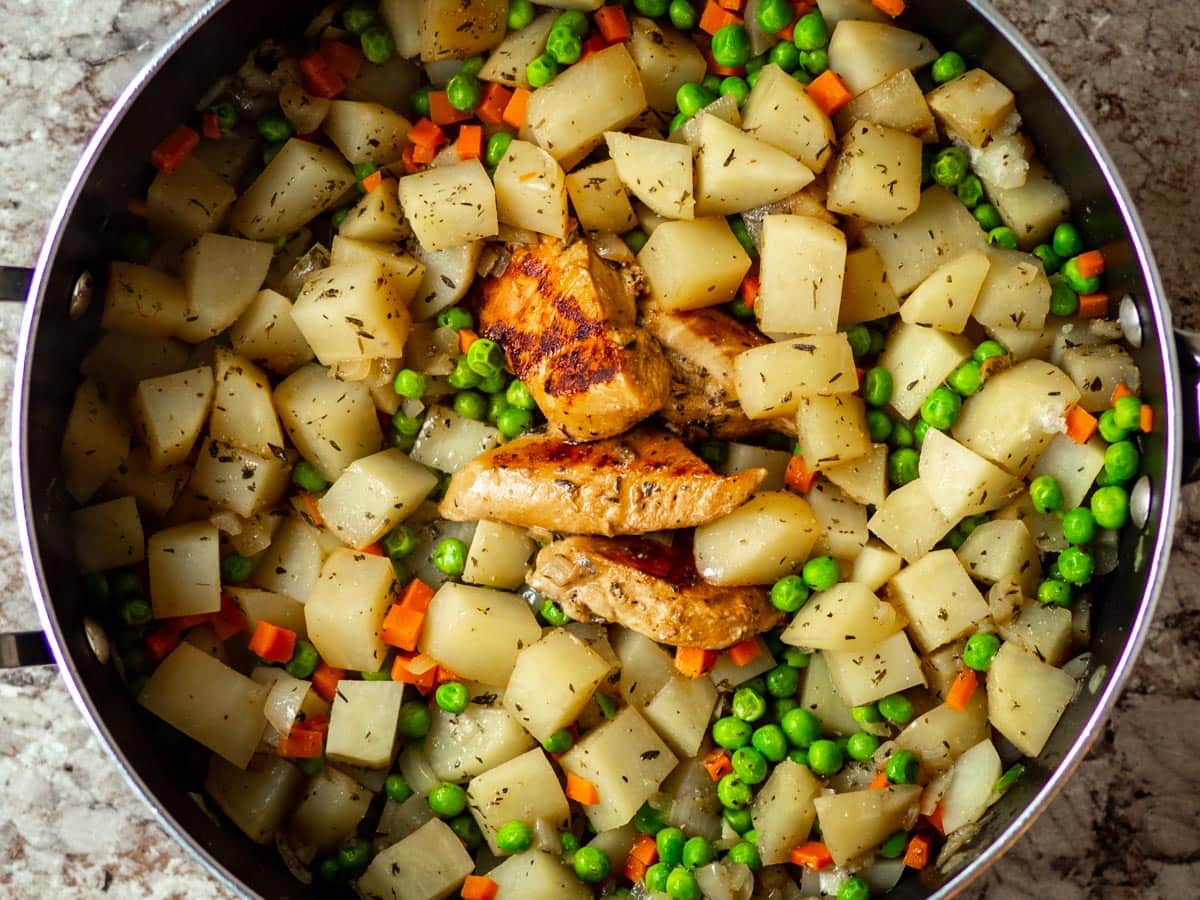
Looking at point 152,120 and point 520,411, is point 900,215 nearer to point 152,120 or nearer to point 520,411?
point 520,411

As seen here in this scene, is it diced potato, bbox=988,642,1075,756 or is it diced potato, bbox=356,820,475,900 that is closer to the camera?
diced potato, bbox=988,642,1075,756

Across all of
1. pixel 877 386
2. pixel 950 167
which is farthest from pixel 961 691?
pixel 950 167

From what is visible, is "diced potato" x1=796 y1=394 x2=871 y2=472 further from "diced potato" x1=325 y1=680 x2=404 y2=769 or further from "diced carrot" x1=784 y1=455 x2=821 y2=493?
"diced potato" x1=325 y1=680 x2=404 y2=769

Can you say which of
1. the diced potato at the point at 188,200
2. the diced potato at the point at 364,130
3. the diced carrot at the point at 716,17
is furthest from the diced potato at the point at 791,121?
the diced potato at the point at 188,200

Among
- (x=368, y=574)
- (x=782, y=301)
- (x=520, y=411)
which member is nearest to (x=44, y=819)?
(x=368, y=574)

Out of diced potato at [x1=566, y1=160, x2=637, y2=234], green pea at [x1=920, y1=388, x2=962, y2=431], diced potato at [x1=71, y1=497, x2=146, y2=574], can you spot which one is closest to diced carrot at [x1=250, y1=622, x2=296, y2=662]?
diced potato at [x1=71, y1=497, x2=146, y2=574]

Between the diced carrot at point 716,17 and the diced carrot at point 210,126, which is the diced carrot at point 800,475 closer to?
the diced carrot at point 716,17
